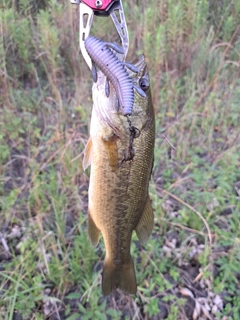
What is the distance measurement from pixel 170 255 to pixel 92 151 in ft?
4.17

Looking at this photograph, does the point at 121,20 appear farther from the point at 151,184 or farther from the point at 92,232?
the point at 151,184

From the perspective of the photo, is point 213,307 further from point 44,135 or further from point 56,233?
point 44,135

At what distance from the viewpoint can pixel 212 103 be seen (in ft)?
10.2

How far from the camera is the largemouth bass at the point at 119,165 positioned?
3.66ft

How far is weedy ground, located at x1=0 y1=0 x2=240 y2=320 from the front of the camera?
1.95 meters

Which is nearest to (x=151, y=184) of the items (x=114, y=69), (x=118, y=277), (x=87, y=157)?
(x=118, y=277)

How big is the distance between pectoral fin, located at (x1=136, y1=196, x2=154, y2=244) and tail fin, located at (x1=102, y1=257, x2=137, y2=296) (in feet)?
0.81

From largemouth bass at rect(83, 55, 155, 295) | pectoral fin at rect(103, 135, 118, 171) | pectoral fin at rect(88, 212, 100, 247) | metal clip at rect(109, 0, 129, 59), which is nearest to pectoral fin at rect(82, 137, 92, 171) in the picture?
largemouth bass at rect(83, 55, 155, 295)

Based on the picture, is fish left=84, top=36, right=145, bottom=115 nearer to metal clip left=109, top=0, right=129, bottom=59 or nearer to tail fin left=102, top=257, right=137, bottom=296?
metal clip left=109, top=0, right=129, bottom=59

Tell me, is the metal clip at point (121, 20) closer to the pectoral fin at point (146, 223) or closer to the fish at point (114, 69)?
the fish at point (114, 69)

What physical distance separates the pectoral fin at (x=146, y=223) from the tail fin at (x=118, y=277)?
0.81 feet

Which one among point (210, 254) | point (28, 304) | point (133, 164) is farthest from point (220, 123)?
point (28, 304)

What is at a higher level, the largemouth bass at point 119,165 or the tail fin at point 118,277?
the largemouth bass at point 119,165

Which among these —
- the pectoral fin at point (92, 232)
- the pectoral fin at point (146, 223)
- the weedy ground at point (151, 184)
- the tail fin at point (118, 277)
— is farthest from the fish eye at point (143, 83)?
the tail fin at point (118, 277)
